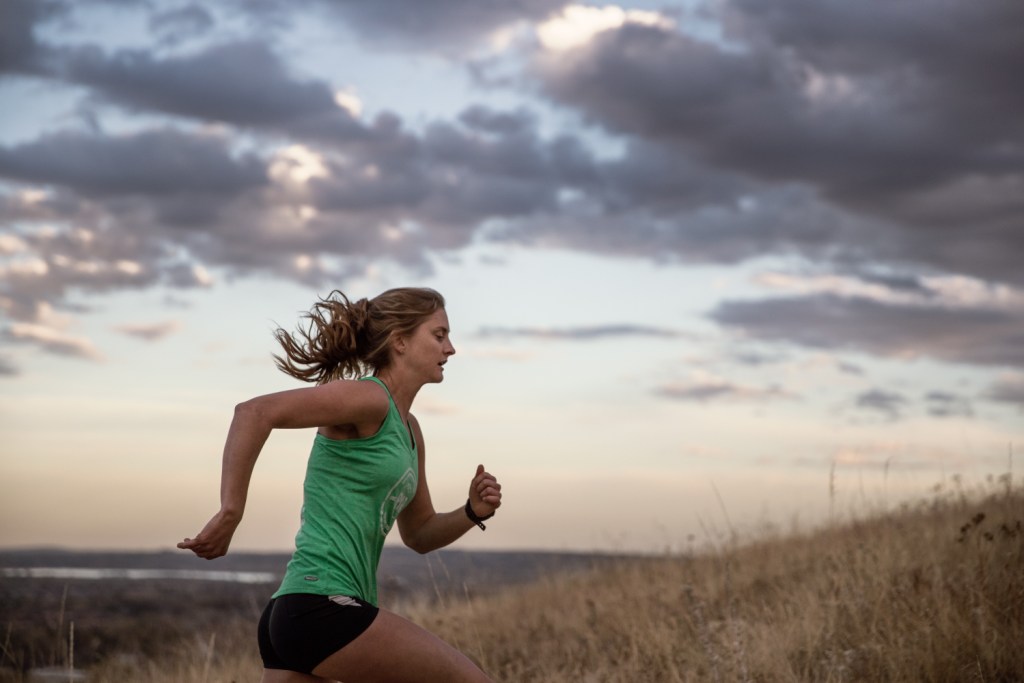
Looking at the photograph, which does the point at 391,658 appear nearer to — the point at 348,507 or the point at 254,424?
the point at 348,507

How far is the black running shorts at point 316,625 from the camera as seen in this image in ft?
10.5

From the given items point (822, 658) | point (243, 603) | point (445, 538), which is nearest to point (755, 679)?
point (822, 658)

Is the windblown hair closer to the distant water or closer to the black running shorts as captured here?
the black running shorts

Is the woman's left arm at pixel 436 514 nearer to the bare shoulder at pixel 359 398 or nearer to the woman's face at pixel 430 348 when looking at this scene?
the woman's face at pixel 430 348

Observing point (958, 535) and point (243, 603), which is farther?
point (243, 603)

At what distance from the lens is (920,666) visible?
19.1ft

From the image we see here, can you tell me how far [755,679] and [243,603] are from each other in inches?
741

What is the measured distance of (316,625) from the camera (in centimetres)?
322

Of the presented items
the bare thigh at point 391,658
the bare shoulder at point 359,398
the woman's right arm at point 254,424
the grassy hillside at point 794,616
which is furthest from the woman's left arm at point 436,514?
the grassy hillside at point 794,616

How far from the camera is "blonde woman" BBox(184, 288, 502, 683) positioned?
3.13m

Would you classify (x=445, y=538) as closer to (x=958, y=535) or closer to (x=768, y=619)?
(x=768, y=619)

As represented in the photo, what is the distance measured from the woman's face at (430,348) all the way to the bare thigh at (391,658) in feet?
2.94

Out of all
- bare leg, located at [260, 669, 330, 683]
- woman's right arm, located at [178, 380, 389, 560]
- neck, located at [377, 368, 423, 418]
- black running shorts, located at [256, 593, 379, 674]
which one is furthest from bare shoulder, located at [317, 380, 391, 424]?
bare leg, located at [260, 669, 330, 683]

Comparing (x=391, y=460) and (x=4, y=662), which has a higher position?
(x=391, y=460)
